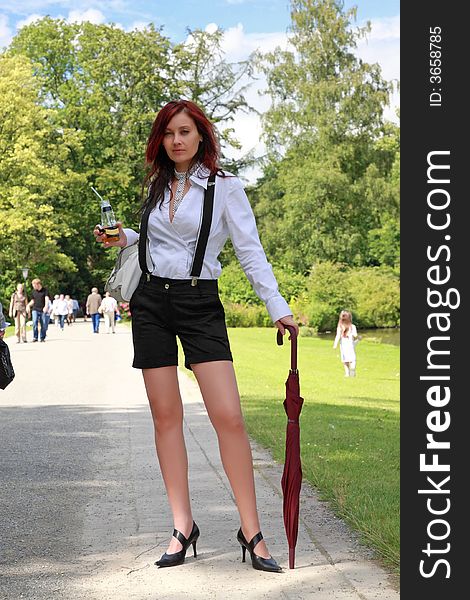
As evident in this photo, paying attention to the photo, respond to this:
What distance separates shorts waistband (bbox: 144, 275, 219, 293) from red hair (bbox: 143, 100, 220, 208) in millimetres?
353

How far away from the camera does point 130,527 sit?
228 inches

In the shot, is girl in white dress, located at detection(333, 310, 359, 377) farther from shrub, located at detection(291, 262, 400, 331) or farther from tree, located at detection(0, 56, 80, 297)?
tree, located at detection(0, 56, 80, 297)

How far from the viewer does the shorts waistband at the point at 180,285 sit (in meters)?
4.88

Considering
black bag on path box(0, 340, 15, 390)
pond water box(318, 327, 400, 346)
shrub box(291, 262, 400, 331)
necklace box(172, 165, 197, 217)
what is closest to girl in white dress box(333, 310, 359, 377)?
black bag on path box(0, 340, 15, 390)

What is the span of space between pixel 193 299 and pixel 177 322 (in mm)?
129

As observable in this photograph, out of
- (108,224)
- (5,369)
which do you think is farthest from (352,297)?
(108,224)

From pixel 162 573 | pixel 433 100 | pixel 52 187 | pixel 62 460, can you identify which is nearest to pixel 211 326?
pixel 162 573

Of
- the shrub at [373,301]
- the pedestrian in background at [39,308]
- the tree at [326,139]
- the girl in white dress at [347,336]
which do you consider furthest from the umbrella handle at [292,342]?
the tree at [326,139]

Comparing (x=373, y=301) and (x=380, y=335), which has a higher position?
(x=373, y=301)

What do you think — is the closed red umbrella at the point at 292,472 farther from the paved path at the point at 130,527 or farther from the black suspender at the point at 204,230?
the black suspender at the point at 204,230

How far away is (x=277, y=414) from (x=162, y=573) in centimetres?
743

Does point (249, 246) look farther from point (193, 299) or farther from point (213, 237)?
point (193, 299)

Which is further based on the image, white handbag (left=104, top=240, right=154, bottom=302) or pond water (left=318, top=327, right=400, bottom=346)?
pond water (left=318, top=327, right=400, bottom=346)

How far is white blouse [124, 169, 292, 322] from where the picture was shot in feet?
16.0
